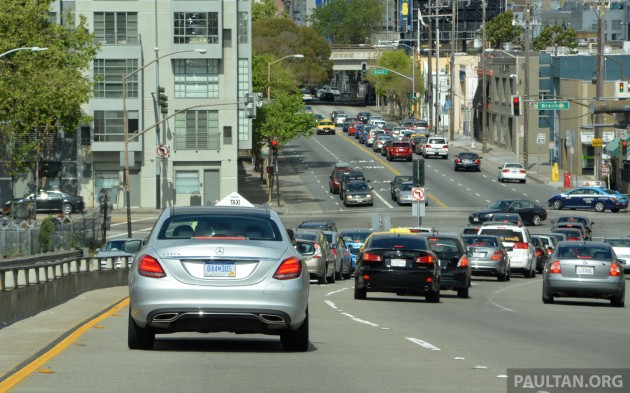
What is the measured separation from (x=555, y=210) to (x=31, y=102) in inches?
1202

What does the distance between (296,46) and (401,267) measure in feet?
388

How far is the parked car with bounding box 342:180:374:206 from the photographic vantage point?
261 feet

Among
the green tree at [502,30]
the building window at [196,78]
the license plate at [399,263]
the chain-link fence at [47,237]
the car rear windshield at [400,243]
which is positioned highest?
the green tree at [502,30]

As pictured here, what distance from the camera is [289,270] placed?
14.5 m

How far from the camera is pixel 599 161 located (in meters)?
84.1

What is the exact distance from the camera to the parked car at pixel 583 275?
28938 mm

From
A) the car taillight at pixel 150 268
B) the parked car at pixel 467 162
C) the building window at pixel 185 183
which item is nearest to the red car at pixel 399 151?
the parked car at pixel 467 162

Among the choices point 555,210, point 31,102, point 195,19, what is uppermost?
point 195,19

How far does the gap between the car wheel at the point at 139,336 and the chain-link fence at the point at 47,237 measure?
3067 cm

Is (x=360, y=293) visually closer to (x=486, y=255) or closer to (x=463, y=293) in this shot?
(x=463, y=293)

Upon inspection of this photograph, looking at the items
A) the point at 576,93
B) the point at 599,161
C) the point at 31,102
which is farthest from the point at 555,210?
the point at 31,102

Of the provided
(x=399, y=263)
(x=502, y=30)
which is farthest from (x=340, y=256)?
(x=502, y=30)

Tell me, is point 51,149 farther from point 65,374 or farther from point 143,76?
point 65,374

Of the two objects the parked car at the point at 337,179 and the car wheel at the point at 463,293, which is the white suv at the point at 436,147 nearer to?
the parked car at the point at 337,179
